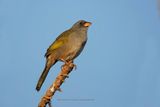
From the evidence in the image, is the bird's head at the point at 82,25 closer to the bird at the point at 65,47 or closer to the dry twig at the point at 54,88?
the bird at the point at 65,47

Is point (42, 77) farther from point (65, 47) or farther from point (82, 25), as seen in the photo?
point (82, 25)

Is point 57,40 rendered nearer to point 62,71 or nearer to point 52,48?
point 52,48

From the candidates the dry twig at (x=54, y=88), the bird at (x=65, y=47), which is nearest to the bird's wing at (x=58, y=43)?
the bird at (x=65, y=47)

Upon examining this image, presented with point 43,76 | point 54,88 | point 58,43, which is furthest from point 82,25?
point 54,88

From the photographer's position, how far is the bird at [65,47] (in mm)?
10828

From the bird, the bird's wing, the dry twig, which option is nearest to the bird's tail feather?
the bird

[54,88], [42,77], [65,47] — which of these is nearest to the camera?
[54,88]

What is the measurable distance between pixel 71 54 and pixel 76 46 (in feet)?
0.78

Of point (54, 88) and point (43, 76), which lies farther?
point (43, 76)

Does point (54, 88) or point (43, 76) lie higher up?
point (43, 76)

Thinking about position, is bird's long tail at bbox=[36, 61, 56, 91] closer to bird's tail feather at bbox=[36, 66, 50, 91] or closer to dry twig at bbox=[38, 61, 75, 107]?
bird's tail feather at bbox=[36, 66, 50, 91]

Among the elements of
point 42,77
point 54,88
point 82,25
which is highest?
point 82,25

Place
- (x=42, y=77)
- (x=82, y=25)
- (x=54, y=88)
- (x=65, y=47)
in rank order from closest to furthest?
1. (x=54, y=88)
2. (x=42, y=77)
3. (x=65, y=47)
4. (x=82, y=25)

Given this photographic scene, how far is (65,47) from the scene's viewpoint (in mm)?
11047
